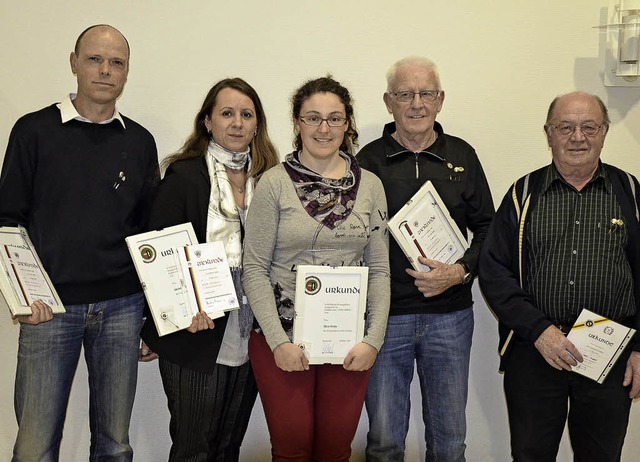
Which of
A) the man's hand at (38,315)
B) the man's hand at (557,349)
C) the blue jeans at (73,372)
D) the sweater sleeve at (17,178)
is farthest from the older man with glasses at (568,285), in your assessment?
the sweater sleeve at (17,178)

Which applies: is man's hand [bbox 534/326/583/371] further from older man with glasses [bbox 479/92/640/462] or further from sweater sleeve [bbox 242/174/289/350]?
sweater sleeve [bbox 242/174/289/350]

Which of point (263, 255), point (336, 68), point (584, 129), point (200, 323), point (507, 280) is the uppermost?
point (336, 68)

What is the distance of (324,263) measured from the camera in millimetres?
2430

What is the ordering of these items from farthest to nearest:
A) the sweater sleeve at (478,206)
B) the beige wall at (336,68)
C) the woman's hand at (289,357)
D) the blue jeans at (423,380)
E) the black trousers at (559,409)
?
1. the beige wall at (336,68)
2. the sweater sleeve at (478,206)
3. the blue jeans at (423,380)
4. the black trousers at (559,409)
5. the woman's hand at (289,357)

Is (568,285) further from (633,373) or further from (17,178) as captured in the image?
(17,178)

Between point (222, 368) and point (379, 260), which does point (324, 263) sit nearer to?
point (379, 260)

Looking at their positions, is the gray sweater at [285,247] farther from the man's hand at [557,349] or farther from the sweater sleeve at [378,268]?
the man's hand at [557,349]

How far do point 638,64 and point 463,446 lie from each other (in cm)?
208

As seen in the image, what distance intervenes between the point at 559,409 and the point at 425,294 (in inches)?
26.9

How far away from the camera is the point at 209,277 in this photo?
2.53m

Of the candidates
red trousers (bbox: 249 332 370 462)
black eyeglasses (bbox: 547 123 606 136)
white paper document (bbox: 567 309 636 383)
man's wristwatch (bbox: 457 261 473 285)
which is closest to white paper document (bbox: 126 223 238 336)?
red trousers (bbox: 249 332 370 462)

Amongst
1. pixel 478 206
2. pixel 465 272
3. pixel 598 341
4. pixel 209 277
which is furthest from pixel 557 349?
pixel 209 277

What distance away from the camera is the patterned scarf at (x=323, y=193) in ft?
7.95

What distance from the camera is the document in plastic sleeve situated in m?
2.51
